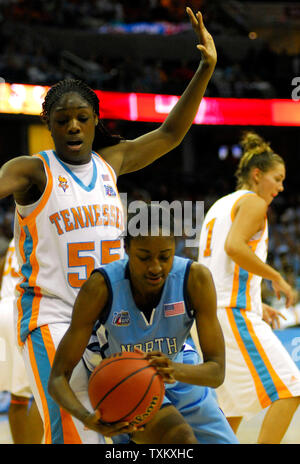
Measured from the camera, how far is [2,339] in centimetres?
386

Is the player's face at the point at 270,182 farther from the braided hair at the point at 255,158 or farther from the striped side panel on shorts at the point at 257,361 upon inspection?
the striped side panel on shorts at the point at 257,361

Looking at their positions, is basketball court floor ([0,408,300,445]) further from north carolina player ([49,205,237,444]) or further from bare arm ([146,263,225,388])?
bare arm ([146,263,225,388])

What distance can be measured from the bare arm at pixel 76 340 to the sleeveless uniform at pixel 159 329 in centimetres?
5

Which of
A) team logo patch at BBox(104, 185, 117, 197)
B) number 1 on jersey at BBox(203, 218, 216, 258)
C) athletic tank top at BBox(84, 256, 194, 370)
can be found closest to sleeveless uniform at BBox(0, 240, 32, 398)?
number 1 on jersey at BBox(203, 218, 216, 258)

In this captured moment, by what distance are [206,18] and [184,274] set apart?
15575 mm

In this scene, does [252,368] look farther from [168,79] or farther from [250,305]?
[168,79]

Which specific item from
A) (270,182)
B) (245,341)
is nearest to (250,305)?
(245,341)

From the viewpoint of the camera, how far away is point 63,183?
2.34 metres

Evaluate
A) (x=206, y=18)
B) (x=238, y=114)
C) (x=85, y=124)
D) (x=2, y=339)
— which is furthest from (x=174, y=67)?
(x=85, y=124)

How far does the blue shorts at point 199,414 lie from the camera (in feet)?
7.38

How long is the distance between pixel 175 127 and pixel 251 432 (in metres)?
2.49

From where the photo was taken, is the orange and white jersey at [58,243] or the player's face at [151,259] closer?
the player's face at [151,259]

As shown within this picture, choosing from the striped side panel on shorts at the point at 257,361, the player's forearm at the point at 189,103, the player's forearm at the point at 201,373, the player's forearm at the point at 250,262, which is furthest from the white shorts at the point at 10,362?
the player's forearm at the point at 201,373
